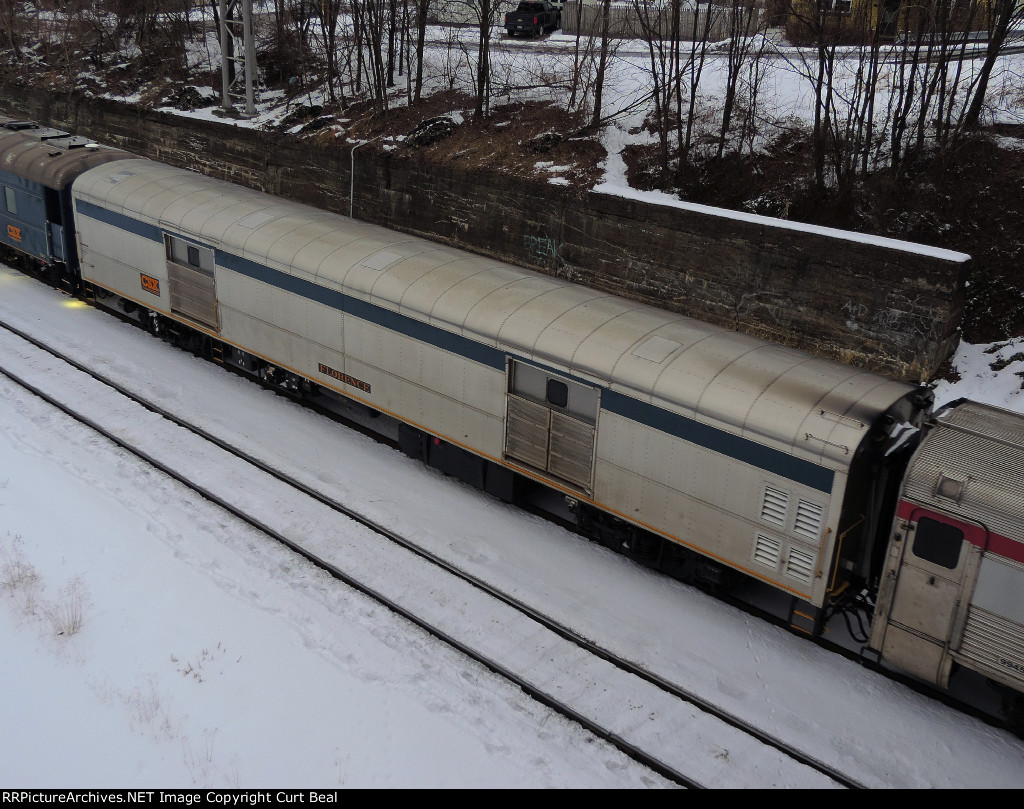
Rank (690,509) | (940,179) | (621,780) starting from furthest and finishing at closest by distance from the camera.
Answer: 1. (940,179)
2. (690,509)
3. (621,780)

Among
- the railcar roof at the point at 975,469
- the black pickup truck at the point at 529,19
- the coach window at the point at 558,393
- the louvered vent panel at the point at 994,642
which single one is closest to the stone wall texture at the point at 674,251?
the railcar roof at the point at 975,469

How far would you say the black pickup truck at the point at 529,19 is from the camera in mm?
37375

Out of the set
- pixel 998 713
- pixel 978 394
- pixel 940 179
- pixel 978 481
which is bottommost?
pixel 998 713

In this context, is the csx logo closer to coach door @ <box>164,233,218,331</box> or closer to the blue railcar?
coach door @ <box>164,233,218,331</box>

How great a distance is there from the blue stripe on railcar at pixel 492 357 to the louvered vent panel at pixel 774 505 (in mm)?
243

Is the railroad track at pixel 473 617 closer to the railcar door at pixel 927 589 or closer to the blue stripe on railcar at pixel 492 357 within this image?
the railcar door at pixel 927 589

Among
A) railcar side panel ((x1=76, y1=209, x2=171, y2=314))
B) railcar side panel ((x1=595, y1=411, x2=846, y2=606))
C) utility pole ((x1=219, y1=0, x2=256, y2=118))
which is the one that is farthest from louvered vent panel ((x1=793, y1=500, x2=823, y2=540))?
utility pole ((x1=219, y1=0, x2=256, y2=118))

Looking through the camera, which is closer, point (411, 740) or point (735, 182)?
point (411, 740)

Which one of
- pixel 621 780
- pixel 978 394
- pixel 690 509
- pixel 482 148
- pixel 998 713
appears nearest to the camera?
pixel 621 780

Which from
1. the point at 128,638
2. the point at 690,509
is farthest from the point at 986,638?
the point at 128,638

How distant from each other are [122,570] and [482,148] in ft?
51.3

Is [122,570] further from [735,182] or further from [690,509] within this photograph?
[735,182]

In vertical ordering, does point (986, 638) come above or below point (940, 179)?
below

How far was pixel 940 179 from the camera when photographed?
61.5 feet
